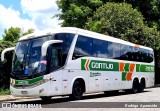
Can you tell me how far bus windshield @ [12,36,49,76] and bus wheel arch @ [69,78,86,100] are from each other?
2.43 metres

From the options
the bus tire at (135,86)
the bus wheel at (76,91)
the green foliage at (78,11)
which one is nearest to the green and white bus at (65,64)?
the bus wheel at (76,91)

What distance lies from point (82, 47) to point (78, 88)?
2.06 metres

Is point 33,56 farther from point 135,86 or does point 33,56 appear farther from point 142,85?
point 142,85

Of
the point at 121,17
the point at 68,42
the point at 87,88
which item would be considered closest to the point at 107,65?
the point at 87,88

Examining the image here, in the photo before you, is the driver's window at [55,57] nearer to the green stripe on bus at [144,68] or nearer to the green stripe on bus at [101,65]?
the green stripe on bus at [101,65]

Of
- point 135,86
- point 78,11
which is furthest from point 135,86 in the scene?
point 78,11

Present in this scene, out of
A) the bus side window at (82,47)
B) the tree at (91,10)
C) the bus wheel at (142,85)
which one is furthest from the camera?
the tree at (91,10)

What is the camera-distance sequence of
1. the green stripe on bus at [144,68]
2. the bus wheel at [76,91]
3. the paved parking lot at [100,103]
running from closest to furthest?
the paved parking lot at [100,103]
the bus wheel at [76,91]
the green stripe on bus at [144,68]

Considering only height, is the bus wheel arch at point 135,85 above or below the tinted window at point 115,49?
below

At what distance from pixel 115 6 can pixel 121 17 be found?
4.18 ft

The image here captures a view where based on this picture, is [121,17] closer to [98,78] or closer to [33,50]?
[98,78]

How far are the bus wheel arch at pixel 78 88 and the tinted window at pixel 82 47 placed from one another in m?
1.29

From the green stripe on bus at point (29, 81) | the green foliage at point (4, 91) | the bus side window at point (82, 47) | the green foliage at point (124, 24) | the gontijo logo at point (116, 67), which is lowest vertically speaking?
the green foliage at point (4, 91)

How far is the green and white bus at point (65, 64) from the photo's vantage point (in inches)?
582
